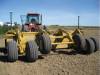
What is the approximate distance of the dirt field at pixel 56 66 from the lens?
827 cm

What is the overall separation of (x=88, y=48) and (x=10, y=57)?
3.67m

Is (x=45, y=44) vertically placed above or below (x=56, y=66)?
above

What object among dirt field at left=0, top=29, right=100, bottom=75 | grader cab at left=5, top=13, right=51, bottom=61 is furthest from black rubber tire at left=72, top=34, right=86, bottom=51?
grader cab at left=5, top=13, right=51, bottom=61

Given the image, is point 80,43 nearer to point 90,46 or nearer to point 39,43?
point 90,46

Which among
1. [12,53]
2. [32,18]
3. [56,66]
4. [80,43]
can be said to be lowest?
[56,66]

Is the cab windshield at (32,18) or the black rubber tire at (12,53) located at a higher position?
the cab windshield at (32,18)

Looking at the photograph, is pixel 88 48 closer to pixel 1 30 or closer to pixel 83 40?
pixel 83 40

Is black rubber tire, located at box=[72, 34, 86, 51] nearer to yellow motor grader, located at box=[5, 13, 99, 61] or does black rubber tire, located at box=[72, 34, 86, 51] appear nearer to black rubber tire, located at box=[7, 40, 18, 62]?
yellow motor grader, located at box=[5, 13, 99, 61]

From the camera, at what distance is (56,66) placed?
907 cm

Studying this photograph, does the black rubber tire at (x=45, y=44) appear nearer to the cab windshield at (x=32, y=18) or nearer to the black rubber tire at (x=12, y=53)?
the black rubber tire at (x=12, y=53)

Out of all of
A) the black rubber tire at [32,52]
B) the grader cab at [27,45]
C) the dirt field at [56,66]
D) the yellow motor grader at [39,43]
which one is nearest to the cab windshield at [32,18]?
the yellow motor grader at [39,43]

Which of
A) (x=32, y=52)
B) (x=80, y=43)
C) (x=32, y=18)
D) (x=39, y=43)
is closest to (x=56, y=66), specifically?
(x=32, y=52)

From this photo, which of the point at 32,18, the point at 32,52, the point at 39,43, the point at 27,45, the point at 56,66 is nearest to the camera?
the point at 56,66

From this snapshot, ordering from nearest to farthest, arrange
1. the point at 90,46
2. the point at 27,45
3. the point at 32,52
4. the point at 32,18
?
1. the point at 32,52
2. the point at 27,45
3. the point at 90,46
4. the point at 32,18
